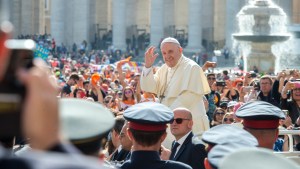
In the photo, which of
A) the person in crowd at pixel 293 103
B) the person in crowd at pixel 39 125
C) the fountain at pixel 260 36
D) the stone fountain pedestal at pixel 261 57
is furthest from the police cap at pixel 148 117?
the stone fountain pedestal at pixel 261 57

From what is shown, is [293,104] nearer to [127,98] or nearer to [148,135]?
[127,98]

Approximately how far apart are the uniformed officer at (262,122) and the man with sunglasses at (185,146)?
1.49 meters

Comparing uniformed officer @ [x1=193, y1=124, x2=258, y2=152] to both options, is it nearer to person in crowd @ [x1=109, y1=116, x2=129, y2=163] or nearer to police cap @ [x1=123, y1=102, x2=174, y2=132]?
police cap @ [x1=123, y1=102, x2=174, y2=132]

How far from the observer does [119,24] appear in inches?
3349

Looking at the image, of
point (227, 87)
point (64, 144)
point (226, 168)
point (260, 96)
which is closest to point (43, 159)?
point (64, 144)

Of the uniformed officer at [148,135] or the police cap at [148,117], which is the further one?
the police cap at [148,117]

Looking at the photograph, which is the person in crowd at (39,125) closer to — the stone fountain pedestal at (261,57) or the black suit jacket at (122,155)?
the black suit jacket at (122,155)

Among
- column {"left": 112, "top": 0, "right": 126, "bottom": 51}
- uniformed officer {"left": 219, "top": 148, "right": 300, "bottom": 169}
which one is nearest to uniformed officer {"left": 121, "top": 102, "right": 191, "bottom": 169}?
uniformed officer {"left": 219, "top": 148, "right": 300, "bottom": 169}

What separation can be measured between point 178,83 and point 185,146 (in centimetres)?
277

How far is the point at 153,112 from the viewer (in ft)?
20.0

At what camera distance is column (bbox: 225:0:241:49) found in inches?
3127

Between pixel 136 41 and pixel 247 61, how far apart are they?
181 ft

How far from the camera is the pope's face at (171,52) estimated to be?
34.5ft

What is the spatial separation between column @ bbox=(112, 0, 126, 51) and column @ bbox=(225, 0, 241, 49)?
33.6 feet
